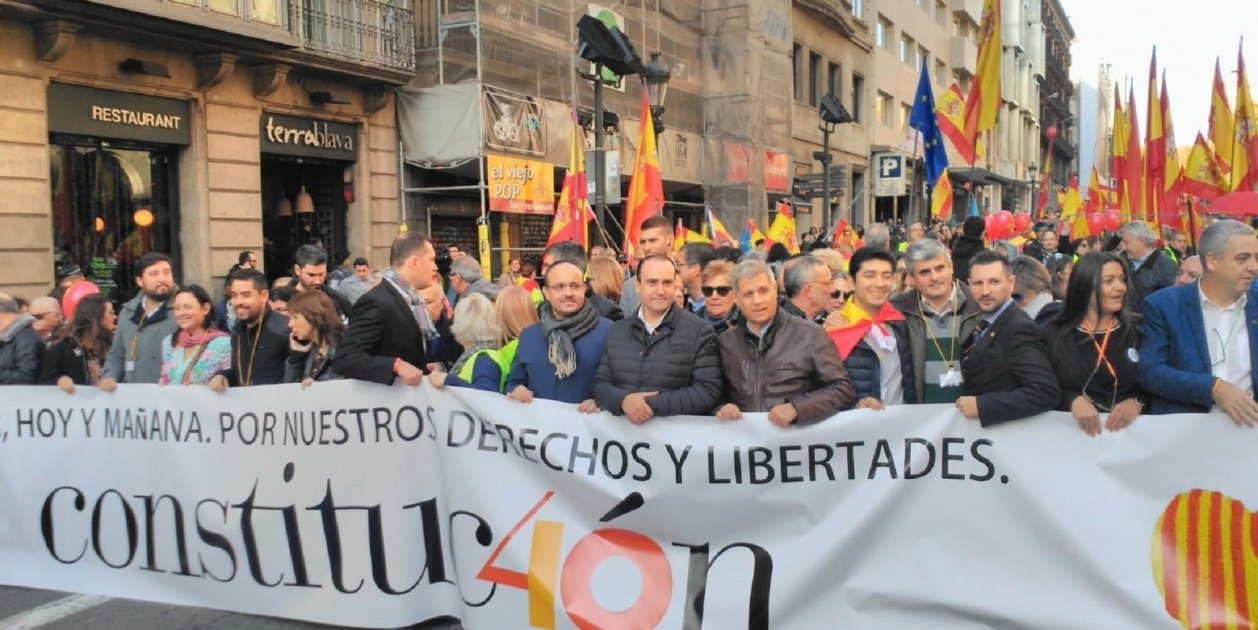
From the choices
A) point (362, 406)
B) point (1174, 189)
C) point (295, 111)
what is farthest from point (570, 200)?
point (1174, 189)

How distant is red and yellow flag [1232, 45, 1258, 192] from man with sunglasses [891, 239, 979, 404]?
9242 mm

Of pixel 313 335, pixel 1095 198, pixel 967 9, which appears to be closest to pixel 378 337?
pixel 313 335

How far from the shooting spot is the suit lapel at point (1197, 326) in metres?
3.83

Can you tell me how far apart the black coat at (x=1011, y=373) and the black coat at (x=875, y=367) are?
347 mm

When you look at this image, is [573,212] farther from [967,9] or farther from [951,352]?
[967,9]

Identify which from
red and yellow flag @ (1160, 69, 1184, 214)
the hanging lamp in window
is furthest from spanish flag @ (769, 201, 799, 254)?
the hanging lamp in window

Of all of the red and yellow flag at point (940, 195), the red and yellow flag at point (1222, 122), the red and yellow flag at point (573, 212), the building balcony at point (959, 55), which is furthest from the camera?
the building balcony at point (959, 55)

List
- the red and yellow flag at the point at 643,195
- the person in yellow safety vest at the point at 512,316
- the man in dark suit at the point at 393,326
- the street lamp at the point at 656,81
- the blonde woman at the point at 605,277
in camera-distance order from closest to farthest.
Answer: the man in dark suit at the point at 393,326, the person in yellow safety vest at the point at 512,316, the blonde woman at the point at 605,277, the red and yellow flag at the point at 643,195, the street lamp at the point at 656,81

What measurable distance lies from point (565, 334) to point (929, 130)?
10805 mm

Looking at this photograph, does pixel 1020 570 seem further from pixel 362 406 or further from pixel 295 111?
pixel 295 111

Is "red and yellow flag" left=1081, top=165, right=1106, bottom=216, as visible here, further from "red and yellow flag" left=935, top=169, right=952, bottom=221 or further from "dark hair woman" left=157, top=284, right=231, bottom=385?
"dark hair woman" left=157, top=284, right=231, bottom=385

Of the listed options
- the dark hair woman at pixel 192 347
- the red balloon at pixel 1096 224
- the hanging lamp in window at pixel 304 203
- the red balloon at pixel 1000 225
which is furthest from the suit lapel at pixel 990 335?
the red balloon at pixel 1096 224

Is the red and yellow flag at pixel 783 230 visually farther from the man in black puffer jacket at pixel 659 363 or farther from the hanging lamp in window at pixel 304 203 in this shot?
the man in black puffer jacket at pixel 659 363

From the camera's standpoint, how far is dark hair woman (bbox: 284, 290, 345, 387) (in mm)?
5078
